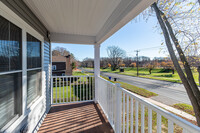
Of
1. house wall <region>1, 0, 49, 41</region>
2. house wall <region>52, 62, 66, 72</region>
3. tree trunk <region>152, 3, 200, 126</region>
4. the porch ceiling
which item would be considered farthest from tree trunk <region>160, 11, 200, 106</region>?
house wall <region>52, 62, 66, 72</region>

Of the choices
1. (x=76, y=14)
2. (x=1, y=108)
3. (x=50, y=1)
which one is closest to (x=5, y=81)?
(x=1, y=108)

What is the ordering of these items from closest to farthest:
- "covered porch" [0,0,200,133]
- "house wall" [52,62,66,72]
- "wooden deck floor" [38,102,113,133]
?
"covered porch" [0,0,200,133] < "wooden deck floor" [38,102,113,133] < "house wall" [52,62,66,72]

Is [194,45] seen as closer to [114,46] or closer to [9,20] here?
[9,20]

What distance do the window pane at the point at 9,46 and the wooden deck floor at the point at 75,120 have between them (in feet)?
5.24

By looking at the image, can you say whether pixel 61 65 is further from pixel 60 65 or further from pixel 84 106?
pixel 84 106

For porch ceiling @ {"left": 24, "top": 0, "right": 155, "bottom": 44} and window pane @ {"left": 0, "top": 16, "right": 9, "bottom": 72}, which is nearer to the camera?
window pane @ {"left": 0, "top": 16, "right": 9, "bottom": 72}

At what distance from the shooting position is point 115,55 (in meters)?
12.4

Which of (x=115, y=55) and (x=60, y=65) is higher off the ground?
(x=115, y=55)

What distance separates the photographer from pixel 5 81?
3.70ft

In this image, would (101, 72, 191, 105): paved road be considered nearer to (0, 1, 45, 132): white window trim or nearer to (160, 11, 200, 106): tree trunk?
(160, 11, 200, 106): tree trunk

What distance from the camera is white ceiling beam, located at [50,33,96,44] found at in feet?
10.2

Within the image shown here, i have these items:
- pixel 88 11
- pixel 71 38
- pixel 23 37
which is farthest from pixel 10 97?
pixel 71 38

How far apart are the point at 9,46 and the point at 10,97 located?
70 cm

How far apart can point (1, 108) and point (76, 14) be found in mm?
1969
